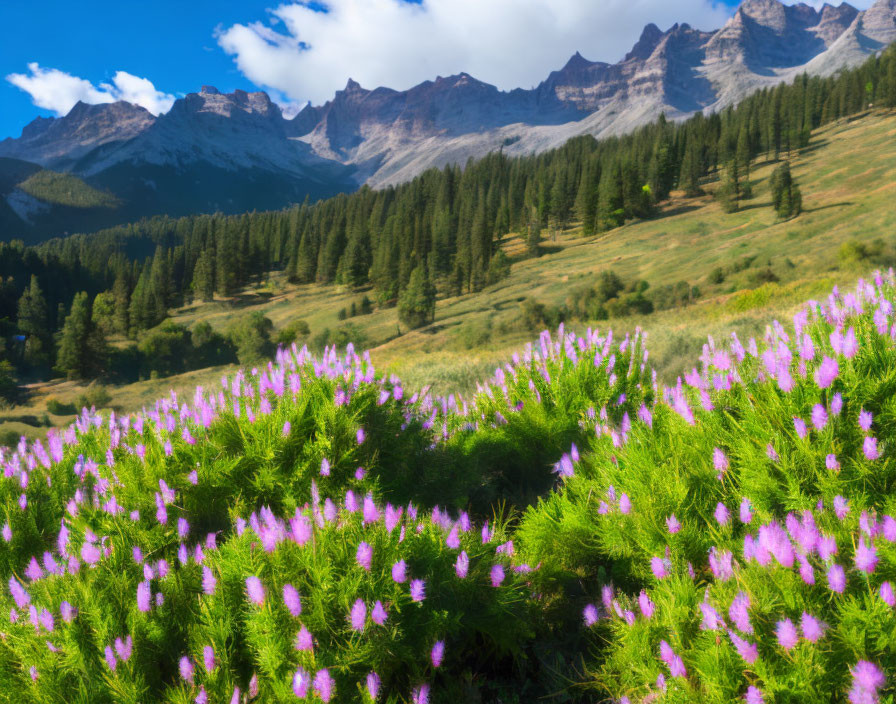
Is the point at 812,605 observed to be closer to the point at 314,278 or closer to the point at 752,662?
the point at 752,662

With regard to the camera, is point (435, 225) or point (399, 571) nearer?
point (399, 571)

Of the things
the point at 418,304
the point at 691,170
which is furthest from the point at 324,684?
the point at 691,170

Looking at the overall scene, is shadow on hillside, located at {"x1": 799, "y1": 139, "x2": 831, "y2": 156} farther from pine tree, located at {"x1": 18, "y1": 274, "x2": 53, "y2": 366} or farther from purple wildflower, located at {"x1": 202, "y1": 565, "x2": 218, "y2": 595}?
pine tree, located at {"x1": 18, "y1": 274, "x2": 53, "y2": 366}

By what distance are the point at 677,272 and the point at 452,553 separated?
172 feet

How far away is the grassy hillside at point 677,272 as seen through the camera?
24922mm

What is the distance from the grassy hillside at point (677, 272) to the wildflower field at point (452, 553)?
579cm

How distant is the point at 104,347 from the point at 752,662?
3018 inches

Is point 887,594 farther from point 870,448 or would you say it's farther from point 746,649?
point 870,448

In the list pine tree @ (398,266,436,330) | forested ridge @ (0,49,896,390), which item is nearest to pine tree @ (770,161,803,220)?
forested ridge @ (0,49,896,390)

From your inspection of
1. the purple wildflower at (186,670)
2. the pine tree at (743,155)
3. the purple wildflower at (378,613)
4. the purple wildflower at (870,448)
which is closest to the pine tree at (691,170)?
the pine tree at (743,155)

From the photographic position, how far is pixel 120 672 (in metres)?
1.75

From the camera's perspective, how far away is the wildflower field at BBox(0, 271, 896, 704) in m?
1.65

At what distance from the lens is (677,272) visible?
49281 mm

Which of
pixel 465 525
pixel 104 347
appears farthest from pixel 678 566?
pixel 104 347
